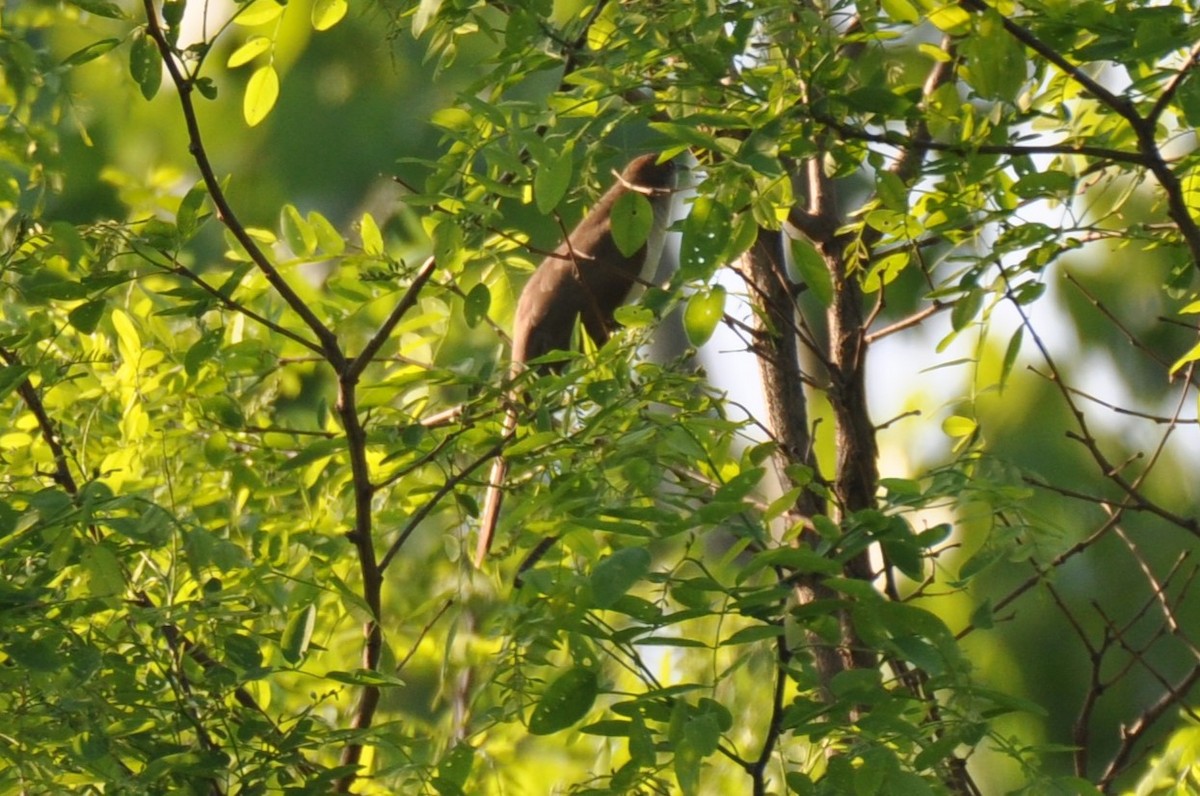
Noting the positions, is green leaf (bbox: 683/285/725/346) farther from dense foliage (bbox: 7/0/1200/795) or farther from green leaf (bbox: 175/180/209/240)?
green leaf (bbox: 175/180/209/240)

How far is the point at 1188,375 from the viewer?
72.9 inches

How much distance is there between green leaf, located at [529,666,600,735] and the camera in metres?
1.27

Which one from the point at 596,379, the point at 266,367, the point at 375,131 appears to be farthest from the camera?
the point at 375,131

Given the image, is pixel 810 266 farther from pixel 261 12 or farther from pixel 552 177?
pixel 261 12

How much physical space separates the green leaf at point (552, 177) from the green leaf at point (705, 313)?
0.65 feet

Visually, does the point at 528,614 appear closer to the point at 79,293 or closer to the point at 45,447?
the point at 79,293

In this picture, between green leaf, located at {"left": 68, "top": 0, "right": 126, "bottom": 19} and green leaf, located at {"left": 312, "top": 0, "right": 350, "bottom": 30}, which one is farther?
green leaf, located at {"left": 312, "top": 0, "right": 350, "bottom": 30}

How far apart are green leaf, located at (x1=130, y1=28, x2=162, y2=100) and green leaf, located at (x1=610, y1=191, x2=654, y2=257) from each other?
20.0 inches

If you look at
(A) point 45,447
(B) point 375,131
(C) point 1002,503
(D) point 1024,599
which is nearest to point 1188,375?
(C) point 1002,503

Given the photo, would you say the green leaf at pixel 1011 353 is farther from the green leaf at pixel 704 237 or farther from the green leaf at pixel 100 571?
the green leaf at pixel 100 571

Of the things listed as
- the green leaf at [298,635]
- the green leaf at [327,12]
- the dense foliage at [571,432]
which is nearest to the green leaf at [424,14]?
the dense foliage at [571,432]

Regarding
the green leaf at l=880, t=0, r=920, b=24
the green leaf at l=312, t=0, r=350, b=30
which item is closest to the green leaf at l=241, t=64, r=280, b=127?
the green leaf at l=312, t=0, r=350, b=30

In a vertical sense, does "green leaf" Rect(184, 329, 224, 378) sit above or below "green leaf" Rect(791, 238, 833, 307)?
above

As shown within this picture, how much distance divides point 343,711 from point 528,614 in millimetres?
782
